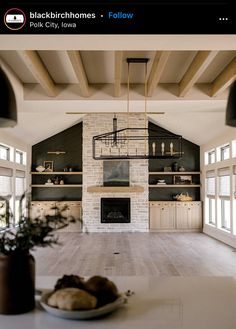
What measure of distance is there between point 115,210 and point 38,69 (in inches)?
298

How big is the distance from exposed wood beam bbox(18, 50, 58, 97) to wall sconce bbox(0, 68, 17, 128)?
2443 millimetres

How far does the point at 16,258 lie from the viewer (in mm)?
1339

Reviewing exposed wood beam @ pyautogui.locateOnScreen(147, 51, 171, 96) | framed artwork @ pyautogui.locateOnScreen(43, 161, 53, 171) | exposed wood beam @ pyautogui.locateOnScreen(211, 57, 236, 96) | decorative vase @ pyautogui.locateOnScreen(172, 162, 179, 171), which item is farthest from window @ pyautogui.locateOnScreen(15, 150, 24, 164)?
exposed wood beam @ pyautogui.locateOnScreen(211, 57, 236, 96)

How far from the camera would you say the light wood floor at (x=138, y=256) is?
6.05 metres

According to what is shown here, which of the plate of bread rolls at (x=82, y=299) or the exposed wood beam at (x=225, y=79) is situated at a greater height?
the exposed wood beam at (x=225, y=79)

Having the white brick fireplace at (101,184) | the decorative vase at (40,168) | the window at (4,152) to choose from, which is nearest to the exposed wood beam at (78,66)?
the window at (4,152)

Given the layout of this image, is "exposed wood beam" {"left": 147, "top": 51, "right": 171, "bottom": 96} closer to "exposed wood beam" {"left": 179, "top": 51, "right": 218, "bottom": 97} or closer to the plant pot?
"exposed wood beam" {"left": 179, "top": 51, "right": 218, "bottom": 97}

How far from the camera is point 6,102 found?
150 centimetres

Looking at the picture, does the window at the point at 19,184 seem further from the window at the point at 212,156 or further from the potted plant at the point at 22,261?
the potted plant at the point at 22,261

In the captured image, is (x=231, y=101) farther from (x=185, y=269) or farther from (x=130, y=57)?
(x=185, y=269)

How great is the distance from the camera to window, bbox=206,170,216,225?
10.6 m

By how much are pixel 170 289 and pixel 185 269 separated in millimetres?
4768

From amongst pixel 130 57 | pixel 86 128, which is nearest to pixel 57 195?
pixel 86 128

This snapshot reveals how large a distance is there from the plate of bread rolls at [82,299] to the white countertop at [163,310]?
3cm
